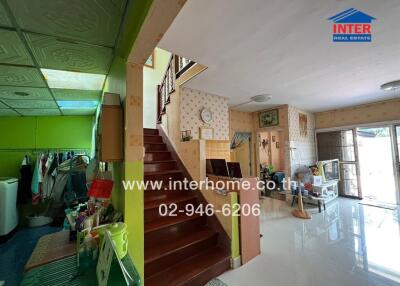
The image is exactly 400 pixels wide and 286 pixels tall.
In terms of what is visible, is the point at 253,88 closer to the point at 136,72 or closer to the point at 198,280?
the point at 136,72

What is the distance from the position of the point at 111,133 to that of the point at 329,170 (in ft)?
18.6

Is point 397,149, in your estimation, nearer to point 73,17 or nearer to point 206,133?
point 206,133

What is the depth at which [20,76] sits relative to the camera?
195 centimetres

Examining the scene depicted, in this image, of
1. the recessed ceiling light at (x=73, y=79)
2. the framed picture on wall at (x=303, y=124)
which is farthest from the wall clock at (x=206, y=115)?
the framed picture on wall at (x=303, y=124)

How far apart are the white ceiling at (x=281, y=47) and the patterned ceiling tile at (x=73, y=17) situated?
70 cm

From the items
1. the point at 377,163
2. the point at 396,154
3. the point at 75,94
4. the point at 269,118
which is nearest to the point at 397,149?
the point at 396,154

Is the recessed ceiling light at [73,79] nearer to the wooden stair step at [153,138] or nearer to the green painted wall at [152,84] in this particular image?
the wooden stair step at [153,138]

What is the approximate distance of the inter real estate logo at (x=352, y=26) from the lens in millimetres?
1701

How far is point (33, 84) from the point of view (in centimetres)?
219

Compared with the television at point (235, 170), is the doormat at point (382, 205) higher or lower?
lower

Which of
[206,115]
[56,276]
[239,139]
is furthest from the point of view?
[239,139]

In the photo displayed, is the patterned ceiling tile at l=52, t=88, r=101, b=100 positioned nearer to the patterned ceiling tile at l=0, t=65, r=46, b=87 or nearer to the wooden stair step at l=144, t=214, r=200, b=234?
the patterned ceiling tile at l=0, t=65, r=46, b=87

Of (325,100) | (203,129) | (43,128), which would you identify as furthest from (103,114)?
(325,100)

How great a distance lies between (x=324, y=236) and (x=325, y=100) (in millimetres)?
3332
